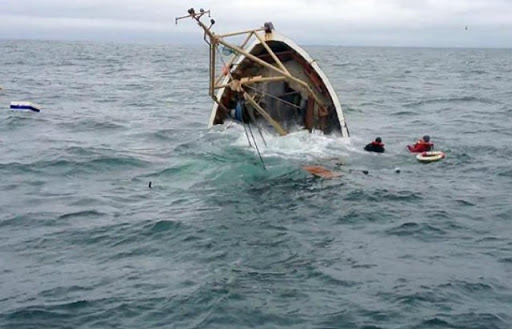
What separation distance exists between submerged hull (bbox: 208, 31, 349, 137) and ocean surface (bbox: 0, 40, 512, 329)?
1010 mm

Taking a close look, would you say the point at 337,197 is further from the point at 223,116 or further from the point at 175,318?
the point at 223,116

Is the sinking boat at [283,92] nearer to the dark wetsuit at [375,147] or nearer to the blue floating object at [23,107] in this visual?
the dark wetsuit at [375,147]

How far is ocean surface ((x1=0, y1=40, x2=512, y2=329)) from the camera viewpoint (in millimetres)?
11500

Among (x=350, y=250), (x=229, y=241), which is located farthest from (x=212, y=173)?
(x=350, y=250)

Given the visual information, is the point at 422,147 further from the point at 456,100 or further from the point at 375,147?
the point at 456,100

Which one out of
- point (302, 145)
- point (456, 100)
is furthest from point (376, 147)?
point (456, 100)

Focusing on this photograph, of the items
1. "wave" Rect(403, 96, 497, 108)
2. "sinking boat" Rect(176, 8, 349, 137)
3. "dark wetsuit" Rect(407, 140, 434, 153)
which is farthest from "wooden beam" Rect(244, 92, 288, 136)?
"wave" Rect(403, 96, 497, 108)

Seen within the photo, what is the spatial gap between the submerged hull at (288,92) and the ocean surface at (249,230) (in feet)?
3.31

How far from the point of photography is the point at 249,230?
15703 millimetres

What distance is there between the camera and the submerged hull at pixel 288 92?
24.4 metres

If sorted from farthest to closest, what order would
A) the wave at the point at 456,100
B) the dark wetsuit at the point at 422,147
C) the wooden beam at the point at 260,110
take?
1. the wave at the point at 456,100
2. the dark wetsuit at the point at 422,147
3. the wooden beam at the point at 260,110

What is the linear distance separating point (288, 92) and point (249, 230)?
1162cm

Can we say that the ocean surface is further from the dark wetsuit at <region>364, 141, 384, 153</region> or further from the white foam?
the dark wetsuit at <region>364, 141, 384, 153</region>

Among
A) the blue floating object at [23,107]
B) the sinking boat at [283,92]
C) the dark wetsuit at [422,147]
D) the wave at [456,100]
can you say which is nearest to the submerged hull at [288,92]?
the sinking boat at [283,92]
